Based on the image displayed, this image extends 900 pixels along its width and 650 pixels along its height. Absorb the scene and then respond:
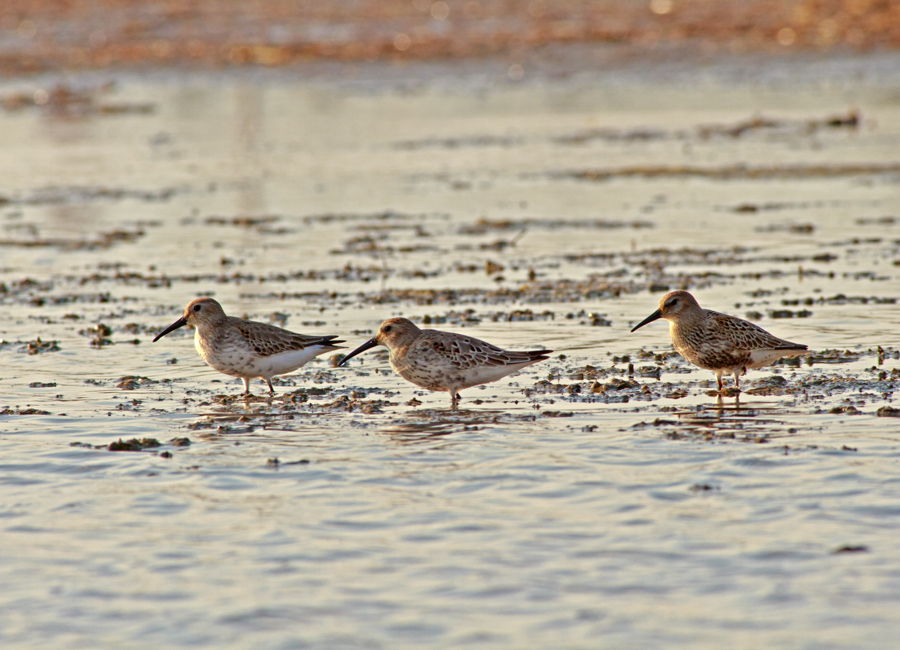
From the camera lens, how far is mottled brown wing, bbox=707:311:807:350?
12.7 meters

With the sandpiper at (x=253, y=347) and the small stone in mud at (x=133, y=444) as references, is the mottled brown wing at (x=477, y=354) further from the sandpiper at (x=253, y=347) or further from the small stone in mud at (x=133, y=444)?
the small stone in mud at (x=133, y=444)

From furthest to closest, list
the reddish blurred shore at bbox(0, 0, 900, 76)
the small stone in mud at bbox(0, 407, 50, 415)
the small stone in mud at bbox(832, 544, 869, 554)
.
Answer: the reddish blurred shore at bbox(0, 0, 900, 76)
the small stone in mud at bbox(0, 407, 50, 415)
the small stone in mud at bbox(832, 544, 869, 554)

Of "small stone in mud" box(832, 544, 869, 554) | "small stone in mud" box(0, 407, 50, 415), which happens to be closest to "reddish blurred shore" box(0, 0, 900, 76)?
"small stone in mud" box(0, 407, 50, 415)

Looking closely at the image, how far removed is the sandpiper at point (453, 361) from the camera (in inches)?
496

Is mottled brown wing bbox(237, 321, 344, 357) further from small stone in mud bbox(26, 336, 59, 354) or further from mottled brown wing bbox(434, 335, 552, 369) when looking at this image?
small stone in mud bbox(26, 336, 59, 354)

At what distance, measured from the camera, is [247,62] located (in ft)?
171

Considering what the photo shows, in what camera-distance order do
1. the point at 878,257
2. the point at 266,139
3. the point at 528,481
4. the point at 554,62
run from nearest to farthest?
the point at 528,481 < the point at 878,257 < the point at 266,139 < the point at 554,62

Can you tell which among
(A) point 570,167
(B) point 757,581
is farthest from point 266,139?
(B) point 757,581

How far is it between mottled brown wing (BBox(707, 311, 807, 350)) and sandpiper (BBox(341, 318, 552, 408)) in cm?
173

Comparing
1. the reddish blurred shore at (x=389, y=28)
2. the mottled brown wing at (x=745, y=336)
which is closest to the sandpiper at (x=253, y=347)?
the mottled brown wing at (x=745, y=336)

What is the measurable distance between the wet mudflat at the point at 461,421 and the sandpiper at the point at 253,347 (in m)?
0.37

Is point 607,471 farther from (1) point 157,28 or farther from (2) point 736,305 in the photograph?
(1) point 157,28

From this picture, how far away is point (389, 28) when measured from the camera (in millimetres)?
59469

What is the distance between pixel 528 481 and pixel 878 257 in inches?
438
